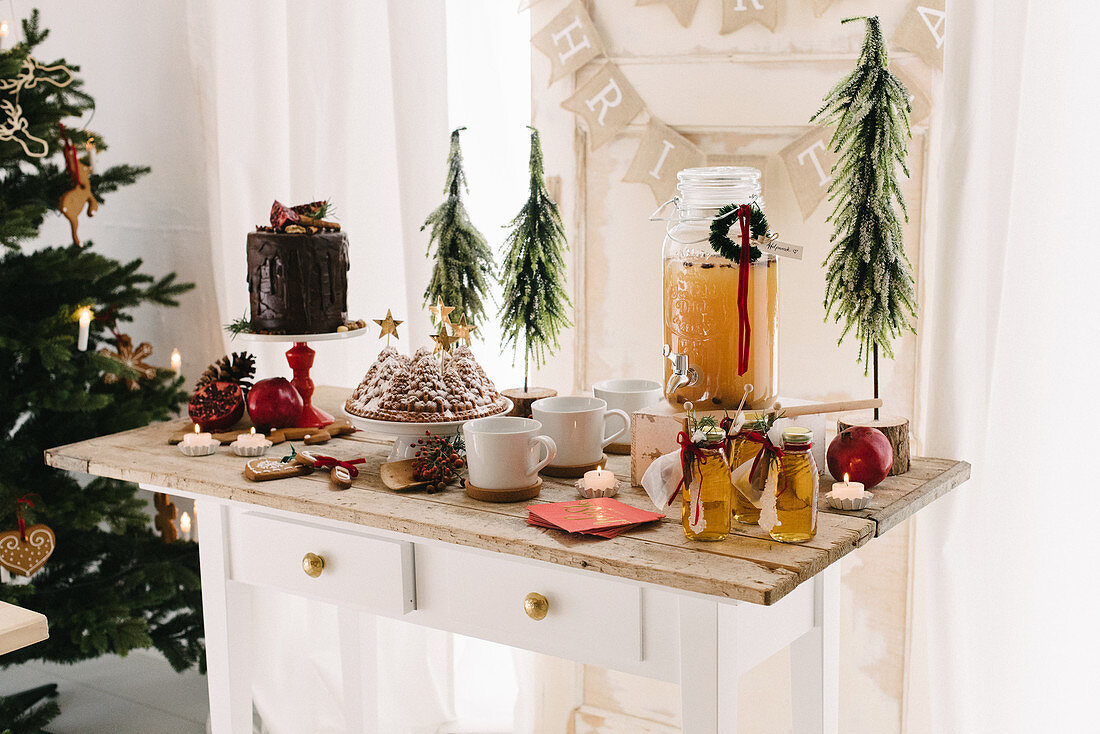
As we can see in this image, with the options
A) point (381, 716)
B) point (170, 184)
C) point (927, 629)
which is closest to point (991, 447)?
point (927, 629)

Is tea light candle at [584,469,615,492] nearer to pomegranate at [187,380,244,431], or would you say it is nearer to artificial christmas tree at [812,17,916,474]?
artificial christmas tree at [812,17,916,474]

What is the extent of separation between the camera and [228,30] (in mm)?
2361

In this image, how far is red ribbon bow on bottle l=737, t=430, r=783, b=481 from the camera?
115cm

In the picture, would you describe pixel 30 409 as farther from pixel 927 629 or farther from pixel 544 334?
pixel 927 629

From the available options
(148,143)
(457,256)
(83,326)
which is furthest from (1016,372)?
(148,143)

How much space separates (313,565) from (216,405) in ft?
1.23

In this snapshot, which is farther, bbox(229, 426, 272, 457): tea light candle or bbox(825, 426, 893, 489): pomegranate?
bbox(229, 426, 272, 457): tea light candle

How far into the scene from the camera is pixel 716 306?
4.27ft

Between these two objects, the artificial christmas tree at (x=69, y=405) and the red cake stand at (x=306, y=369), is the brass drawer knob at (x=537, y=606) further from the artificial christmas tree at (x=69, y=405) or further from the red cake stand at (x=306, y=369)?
the artificial christmas tree at (x=69, y=405)

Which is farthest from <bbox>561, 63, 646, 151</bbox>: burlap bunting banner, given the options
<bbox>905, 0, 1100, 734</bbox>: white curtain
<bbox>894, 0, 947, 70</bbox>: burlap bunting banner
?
<bbox>905, 0, 1100, 734</bbox>: white curtain

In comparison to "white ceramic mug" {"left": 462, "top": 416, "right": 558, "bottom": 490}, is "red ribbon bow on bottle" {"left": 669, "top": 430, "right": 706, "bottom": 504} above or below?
above

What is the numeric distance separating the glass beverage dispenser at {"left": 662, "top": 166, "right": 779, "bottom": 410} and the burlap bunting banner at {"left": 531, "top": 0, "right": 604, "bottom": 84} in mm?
714

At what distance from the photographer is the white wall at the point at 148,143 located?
247cm

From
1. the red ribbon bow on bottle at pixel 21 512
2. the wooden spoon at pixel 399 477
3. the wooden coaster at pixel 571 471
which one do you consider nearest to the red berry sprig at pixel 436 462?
the wooden spoon at pixel 399 477
